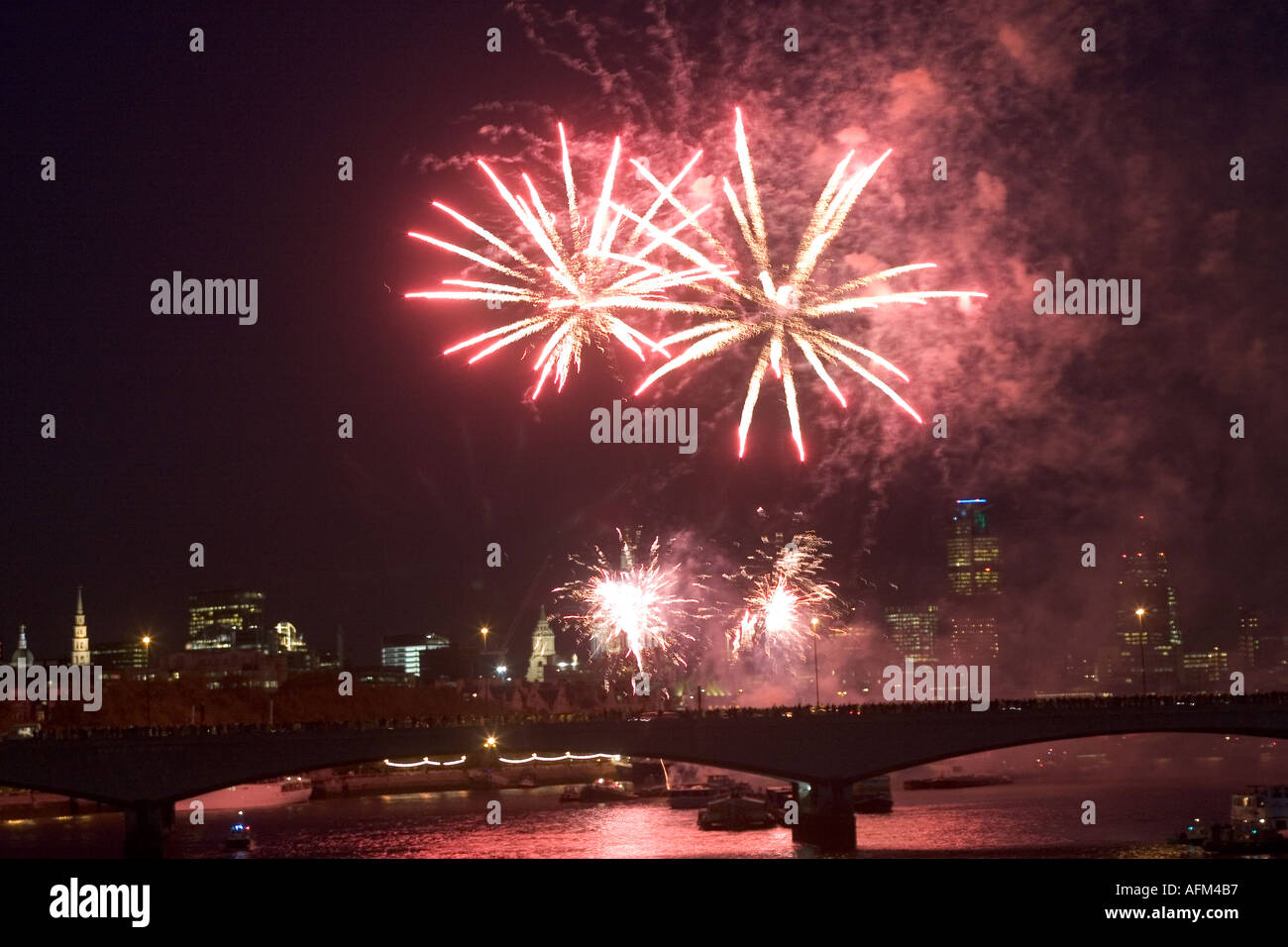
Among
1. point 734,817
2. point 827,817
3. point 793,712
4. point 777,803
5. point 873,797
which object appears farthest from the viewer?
point 873,797

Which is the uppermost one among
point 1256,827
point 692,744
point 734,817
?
point 692,744

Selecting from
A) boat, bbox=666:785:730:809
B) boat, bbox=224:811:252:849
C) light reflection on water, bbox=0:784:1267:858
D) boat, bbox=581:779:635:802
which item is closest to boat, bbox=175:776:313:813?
light reflection on water, bbox=0:784:1267:858

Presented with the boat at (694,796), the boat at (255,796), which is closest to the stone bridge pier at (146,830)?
the boat at (255,796)

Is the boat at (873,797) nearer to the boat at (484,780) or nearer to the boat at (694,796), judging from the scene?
the boat at (694,796)

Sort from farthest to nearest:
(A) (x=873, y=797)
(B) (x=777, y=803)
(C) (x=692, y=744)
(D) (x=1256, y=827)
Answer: (A) (x=873, y=797) → (B) (x=777, y=803) → (D) (x=1256, y=827) → (C) (x=692, y=744)

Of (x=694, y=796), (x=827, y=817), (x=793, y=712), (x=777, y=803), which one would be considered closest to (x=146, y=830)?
(x=827, y=817)

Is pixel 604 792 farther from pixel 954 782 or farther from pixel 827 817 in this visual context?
pixel 827 817
